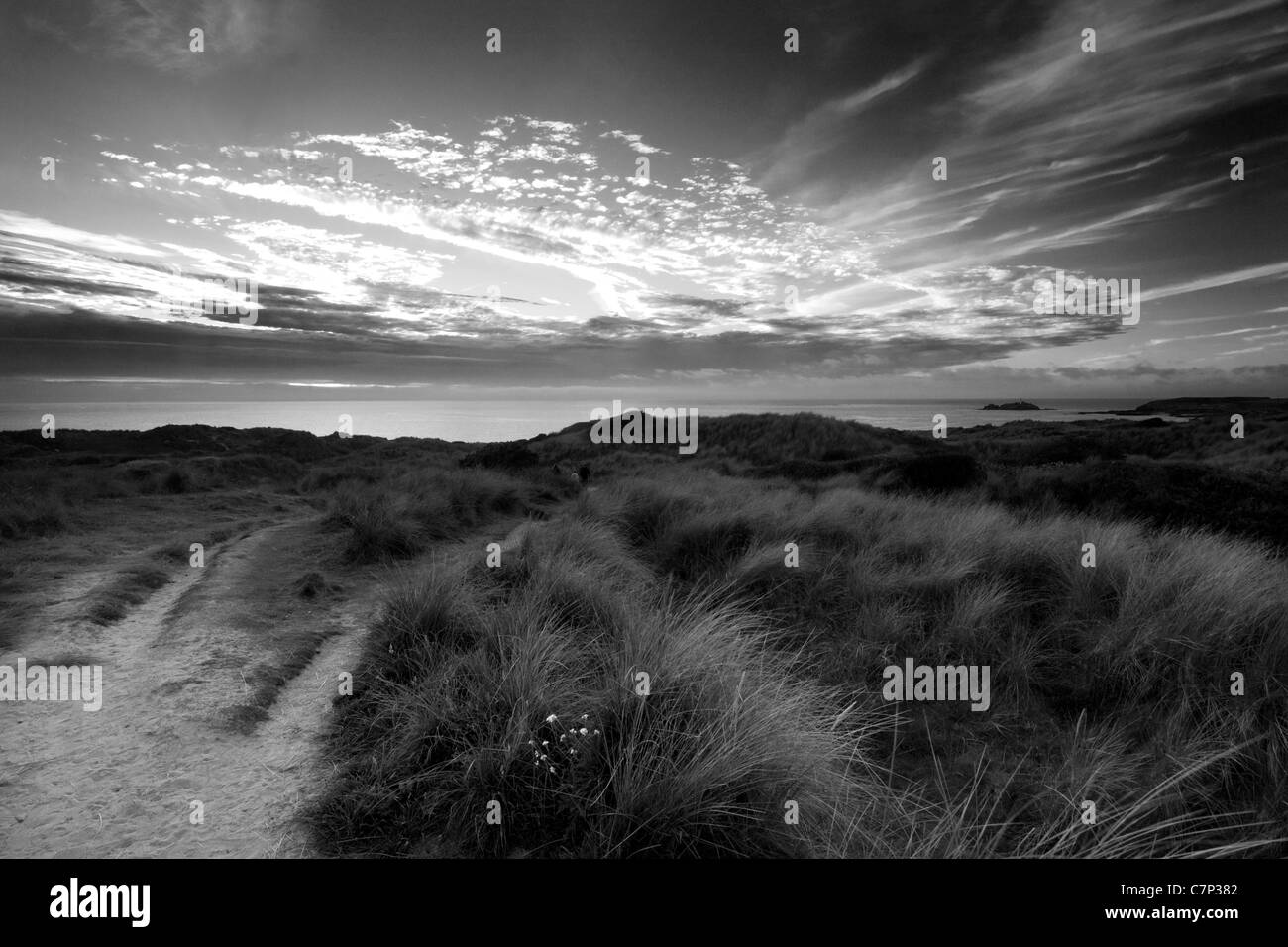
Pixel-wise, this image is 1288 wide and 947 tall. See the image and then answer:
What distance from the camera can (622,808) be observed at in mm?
3131

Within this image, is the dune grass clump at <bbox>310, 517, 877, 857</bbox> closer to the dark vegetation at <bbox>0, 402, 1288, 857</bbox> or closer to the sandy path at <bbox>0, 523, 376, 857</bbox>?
the dark vegetation at <bbox>0, 402, 1288, 857</bbox>

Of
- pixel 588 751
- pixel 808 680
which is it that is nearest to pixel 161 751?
pixel 588 751

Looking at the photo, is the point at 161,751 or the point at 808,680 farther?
the point at 808,680

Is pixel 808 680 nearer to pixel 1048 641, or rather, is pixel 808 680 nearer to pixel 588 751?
pixel 588 751

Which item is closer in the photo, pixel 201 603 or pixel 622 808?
pixel 622 808

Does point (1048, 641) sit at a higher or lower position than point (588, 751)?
lower

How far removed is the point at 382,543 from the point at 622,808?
7.88 m

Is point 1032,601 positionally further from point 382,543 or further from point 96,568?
point 96,568

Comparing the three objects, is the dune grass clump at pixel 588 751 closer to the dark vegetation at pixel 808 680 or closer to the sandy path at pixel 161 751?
the dark vegetation at pixel 808 680

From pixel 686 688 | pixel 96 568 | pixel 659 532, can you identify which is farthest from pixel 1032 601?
pixel 96 568

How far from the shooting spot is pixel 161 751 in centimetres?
404

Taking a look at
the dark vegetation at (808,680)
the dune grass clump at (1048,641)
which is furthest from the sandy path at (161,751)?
the dune grass clump at (1048,641)
